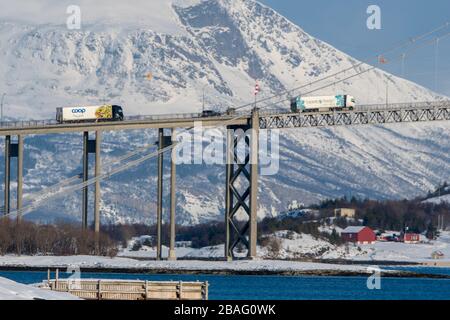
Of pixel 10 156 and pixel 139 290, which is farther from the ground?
pixel 10 156

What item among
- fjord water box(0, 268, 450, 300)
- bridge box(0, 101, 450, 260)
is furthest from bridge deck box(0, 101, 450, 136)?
fjord water box(0, 268, 450, 300)

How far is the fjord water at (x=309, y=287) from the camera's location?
86.2 m

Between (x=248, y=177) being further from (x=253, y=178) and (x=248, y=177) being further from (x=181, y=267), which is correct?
(x=181, y=267)

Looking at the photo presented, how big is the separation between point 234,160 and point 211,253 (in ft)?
98.4

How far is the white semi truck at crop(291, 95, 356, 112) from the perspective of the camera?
134 m

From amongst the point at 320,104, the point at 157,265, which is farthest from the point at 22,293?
the point at 320,104

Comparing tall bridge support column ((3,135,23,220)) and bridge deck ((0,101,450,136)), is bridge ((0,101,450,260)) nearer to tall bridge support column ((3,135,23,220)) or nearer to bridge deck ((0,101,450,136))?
bridge deck ((0,101,450,136))

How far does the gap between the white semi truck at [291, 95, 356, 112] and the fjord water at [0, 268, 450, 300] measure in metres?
18.6

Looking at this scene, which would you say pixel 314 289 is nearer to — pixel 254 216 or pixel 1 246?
pixel 254 216

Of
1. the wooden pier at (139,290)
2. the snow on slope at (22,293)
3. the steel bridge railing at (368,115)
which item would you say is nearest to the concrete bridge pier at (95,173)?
the steel bridge railing at (368,115)

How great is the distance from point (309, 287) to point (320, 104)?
120ft

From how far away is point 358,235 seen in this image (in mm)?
186250

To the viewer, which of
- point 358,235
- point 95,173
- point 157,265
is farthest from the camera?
point 358,235
